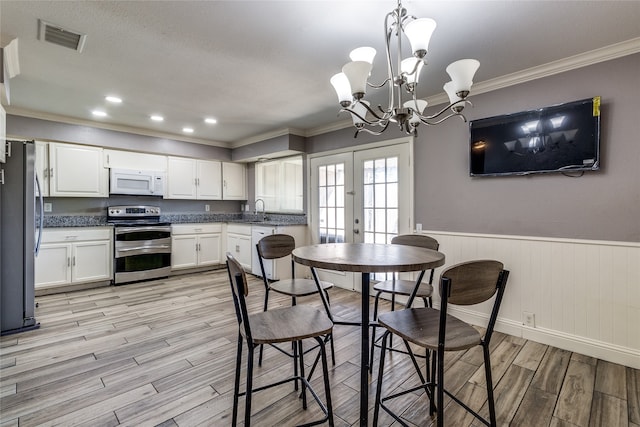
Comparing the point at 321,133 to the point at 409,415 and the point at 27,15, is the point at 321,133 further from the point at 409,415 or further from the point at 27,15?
the point at 409,415

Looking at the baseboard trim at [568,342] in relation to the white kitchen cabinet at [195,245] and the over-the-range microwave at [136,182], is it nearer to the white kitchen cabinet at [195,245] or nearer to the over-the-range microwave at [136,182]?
the white kitchen cabinet at [195,245]

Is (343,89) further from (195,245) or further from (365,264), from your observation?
(195,245)

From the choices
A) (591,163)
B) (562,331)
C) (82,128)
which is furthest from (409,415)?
(82,128)

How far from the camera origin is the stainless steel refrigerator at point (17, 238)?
2.80 m

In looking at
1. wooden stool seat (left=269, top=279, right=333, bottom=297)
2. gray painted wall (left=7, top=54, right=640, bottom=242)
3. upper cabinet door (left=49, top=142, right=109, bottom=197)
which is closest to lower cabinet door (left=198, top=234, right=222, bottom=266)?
upper cabinet door (left=49, top=142, right=109, bottom=197)

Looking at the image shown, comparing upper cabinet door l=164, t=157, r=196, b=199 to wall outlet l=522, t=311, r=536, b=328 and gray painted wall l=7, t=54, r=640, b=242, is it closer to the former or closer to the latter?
gray painted wall l=7, t=54, r=640, b=242

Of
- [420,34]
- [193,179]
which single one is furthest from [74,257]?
[420,34]

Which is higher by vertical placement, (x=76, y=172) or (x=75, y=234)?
(x=76, y=172)

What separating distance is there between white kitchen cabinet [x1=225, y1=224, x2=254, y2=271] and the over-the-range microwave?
1331 mm

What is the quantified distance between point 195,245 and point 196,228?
0.29 m

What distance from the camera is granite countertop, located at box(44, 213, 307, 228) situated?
14.1 ft

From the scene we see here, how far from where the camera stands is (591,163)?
2350 mm

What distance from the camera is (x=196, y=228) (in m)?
5.27

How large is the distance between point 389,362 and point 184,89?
10.6 feet
